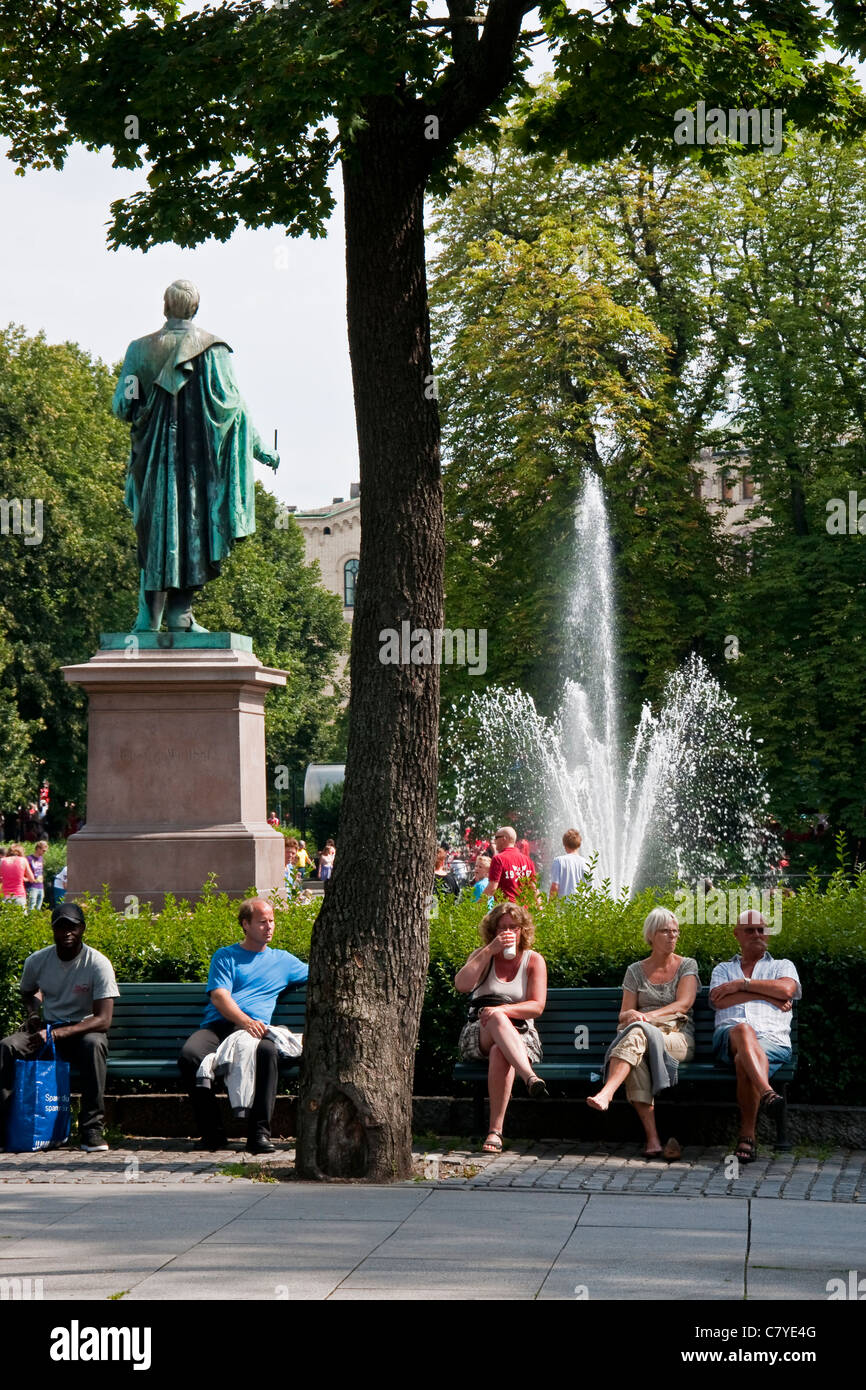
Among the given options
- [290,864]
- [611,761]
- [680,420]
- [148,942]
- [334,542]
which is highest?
[334,542]

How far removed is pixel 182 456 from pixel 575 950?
5.63 metres

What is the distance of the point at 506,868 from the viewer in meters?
16.2

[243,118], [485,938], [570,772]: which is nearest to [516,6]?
[243,118]

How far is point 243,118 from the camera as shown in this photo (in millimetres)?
8906

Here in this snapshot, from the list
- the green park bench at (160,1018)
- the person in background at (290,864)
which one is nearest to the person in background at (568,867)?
the person in background at (290,864)

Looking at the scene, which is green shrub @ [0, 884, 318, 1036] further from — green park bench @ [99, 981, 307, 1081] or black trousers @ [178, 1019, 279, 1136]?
black trousers @ [178, 1019, 279, 1136]

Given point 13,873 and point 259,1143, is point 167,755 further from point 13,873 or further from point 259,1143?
point 13,873

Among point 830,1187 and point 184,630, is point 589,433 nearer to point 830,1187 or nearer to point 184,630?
point 184,630

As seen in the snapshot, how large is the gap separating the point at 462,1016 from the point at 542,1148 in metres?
1.00

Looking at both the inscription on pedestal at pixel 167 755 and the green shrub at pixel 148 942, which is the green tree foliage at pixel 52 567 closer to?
the inscription on pedestal at pixel 167 755

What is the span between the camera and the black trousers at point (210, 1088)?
32.0ft

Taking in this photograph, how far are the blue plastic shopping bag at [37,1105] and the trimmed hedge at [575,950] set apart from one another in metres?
1.18

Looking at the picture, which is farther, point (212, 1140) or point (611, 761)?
point (611, 761)

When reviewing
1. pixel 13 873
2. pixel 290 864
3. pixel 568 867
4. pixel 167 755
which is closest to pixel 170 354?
Answer: pixel 167 755
